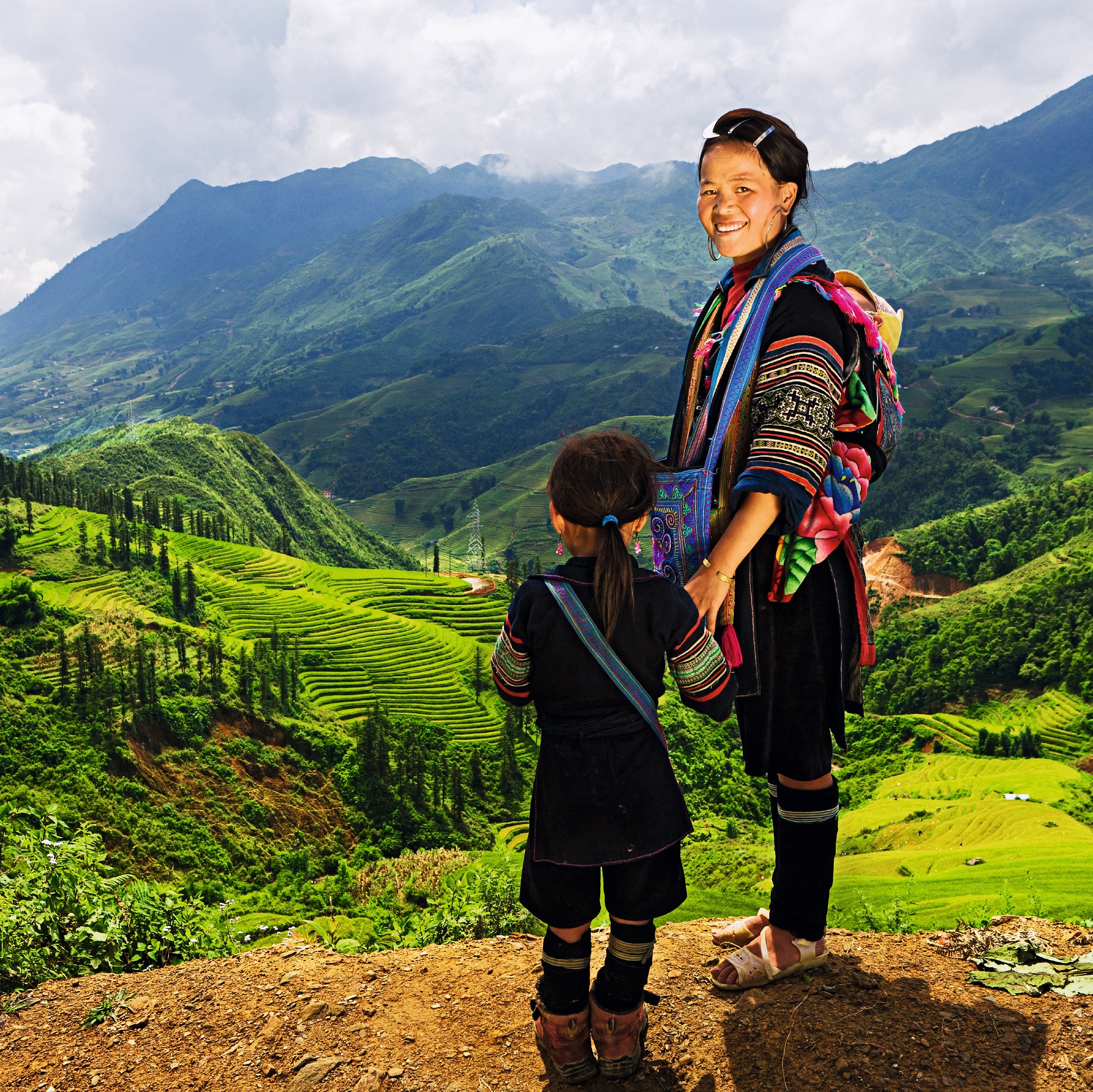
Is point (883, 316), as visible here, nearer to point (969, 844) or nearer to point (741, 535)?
point (741, 535)

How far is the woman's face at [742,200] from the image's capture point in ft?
8.02

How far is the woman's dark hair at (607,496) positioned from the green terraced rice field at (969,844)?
292 cm

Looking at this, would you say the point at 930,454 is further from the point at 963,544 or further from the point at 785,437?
the point at 785,437

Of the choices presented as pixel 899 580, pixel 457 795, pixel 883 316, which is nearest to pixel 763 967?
pixel 883 316

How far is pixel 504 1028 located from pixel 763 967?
0.92 meters

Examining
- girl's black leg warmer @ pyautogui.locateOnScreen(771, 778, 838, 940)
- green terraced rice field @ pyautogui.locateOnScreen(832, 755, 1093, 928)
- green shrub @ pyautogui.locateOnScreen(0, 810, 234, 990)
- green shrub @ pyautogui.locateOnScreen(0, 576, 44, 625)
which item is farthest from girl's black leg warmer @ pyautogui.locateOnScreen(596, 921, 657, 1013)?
green shrub @ pyautogui.locateOnScreen(0, 576, 44, 625)

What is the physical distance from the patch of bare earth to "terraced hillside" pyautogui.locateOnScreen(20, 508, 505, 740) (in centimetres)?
3041

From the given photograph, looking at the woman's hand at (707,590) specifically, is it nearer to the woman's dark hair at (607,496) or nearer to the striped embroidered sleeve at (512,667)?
the woman's dark hair at (607,496)

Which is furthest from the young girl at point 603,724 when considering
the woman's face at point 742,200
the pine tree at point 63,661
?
the pine tree at point 63,661

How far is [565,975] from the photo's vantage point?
2.43 meters

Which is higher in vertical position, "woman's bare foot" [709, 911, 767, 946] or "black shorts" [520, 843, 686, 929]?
"black shorts" [520, 843, 686, 929]

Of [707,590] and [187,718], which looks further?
[187,718]

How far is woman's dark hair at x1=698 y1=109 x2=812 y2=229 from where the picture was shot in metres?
2.43

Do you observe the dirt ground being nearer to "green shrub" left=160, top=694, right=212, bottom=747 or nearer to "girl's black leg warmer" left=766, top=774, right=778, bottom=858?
"girl's black leg warmer" left=766, top=774, right=778, bottom=858
